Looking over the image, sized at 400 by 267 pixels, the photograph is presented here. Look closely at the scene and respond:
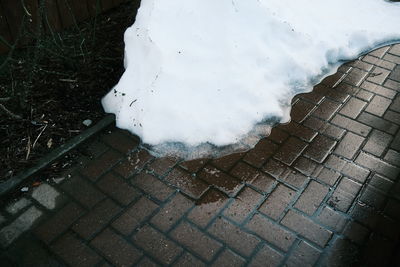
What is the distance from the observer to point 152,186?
3064 mm

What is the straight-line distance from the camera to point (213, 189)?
3.04m

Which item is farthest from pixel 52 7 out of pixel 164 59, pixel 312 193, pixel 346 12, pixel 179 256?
pixel 346 12

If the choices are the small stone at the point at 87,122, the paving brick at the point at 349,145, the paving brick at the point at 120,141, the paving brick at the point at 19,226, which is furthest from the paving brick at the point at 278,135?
the paving brick at the point at 19,226

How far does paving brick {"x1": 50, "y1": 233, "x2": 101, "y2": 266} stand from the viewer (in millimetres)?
2562

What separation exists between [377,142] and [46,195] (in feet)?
10.1

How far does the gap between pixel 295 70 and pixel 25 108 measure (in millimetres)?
2936

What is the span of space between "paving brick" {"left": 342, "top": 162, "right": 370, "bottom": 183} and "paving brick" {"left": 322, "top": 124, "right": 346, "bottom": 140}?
1.21ft

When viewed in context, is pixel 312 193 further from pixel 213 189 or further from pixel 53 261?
pixel 53 261

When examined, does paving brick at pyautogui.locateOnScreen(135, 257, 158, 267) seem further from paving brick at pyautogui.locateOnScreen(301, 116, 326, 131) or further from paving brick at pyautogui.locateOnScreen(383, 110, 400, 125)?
paving brick at pyautogui.locateOnScreen(383, 110, 400, 125)

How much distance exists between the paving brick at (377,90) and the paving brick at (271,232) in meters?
2.04

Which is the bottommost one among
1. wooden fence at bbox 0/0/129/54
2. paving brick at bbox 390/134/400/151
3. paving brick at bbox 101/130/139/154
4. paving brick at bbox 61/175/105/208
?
paving brick at bbox 61/175/105/208

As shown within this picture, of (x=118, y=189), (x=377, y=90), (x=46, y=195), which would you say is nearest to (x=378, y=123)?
(x=377, y=90)

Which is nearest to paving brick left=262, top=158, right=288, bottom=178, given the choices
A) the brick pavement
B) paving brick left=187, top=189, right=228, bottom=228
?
the brick pavement

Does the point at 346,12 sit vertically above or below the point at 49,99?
above
